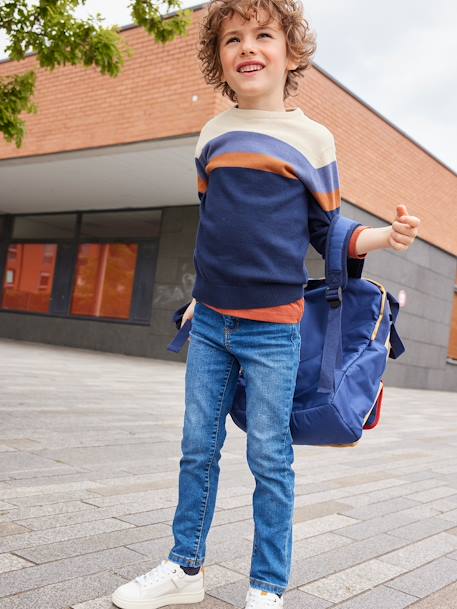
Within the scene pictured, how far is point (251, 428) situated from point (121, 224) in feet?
51.0

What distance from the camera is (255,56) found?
2.17 m

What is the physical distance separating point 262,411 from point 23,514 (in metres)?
1.43

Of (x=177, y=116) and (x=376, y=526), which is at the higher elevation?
(x=177, y=116)

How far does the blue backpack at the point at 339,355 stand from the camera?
82.7 inches

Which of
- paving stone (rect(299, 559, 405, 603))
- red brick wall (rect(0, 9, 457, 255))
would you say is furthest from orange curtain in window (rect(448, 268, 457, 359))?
paving stone (rect(299, 559, 405, 603))

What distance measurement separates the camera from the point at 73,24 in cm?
646

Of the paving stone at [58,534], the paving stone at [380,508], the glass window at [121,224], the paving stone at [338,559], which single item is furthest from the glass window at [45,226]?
the paving stone at [338,559]

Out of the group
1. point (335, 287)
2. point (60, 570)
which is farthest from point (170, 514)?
point (335, 287)

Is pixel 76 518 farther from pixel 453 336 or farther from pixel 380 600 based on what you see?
pixel 453 336

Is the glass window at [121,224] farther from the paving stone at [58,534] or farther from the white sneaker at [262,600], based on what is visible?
the white sneaker at [262,600]

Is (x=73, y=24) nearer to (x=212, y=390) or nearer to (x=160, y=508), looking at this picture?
(x=160, y=508)

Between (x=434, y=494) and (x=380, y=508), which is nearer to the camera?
(x=380, y=508)

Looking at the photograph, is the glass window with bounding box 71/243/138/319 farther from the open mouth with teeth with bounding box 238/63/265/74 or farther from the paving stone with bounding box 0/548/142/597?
the open mouth with teeth with bounding box 238/63/265/74

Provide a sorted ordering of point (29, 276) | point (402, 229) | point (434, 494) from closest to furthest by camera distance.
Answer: point (402, 229) < point (434, 494) < point (29, 276)
